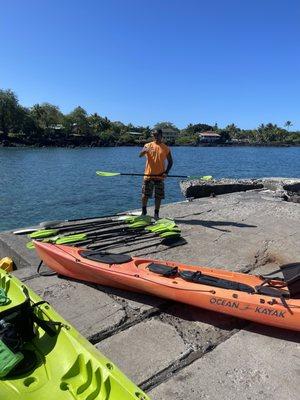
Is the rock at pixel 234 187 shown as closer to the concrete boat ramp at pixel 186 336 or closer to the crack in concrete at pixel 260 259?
the crack in concrete at pixel 260 259

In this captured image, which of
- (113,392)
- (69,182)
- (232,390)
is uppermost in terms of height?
(113,392)

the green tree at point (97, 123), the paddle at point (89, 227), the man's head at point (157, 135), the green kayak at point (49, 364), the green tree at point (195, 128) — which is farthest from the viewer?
the green tree at point (195, 128)

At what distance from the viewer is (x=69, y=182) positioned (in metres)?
30.0

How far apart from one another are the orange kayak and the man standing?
12.2ft

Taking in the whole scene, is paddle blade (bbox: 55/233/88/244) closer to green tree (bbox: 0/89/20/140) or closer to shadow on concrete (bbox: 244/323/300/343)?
shadow on concrete (bbox: 244/323/300/343)

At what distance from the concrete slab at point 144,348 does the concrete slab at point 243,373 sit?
0.75 ft

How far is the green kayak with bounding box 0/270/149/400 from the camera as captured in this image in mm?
2916

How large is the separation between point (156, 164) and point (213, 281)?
4724 millimetres

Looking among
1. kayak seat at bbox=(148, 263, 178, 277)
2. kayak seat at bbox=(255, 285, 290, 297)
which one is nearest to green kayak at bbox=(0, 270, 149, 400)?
kayak seat at bbox=(148, 263, 178, 277)

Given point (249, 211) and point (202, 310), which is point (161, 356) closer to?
point (202, 310)

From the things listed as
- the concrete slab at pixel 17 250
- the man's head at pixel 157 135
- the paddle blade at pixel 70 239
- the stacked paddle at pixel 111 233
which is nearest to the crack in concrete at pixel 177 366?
the stacked paddle at pixel 111 233

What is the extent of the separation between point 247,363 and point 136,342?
44.8 inches

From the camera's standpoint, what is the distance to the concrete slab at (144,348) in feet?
11.6

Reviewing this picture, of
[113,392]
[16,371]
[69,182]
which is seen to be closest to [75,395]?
[113,392]
